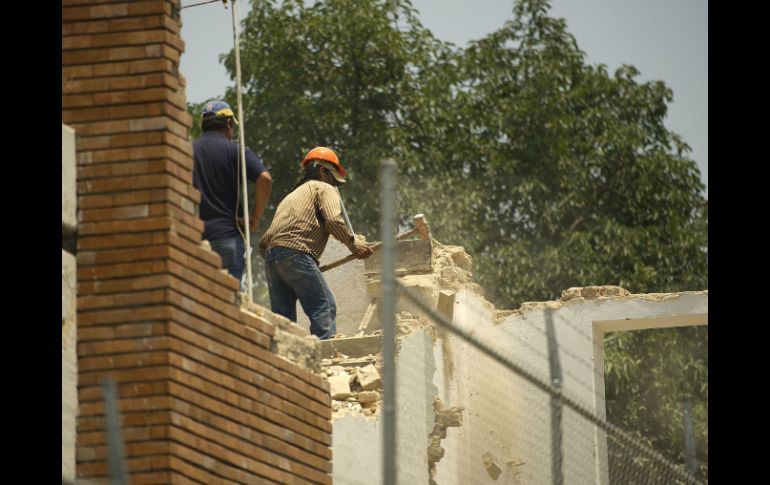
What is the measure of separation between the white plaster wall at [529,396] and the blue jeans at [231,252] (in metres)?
3.46

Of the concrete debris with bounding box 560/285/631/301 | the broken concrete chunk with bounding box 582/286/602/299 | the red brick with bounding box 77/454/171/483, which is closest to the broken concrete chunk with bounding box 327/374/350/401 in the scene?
the concrete debris with bounding box 560/285/631/301

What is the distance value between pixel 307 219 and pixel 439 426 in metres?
2.39

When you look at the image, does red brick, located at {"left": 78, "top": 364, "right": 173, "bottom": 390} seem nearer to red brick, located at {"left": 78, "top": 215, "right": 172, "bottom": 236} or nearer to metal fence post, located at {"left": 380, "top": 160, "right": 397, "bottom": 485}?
red brick, located at {"left": 78, "top": 215, "right": 172, "bottom": 236}

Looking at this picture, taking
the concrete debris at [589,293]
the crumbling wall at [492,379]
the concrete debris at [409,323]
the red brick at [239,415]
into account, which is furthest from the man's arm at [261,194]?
the concrete debris at [589,293]

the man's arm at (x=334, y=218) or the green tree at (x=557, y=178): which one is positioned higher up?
the green tree at (x=557, y=178)

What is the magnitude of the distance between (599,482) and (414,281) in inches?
105

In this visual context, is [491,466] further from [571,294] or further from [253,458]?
[253,458]

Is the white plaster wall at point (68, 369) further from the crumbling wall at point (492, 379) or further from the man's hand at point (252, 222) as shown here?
the crumbling wall at point (492, 379)

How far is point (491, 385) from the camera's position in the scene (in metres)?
13.8

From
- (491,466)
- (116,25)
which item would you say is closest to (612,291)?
(491,466)

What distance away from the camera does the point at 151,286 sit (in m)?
8.05

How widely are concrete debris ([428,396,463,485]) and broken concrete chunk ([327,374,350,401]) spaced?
1019mm

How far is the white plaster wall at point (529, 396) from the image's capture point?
1334cm

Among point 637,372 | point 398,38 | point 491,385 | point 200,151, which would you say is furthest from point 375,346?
point 398,38
